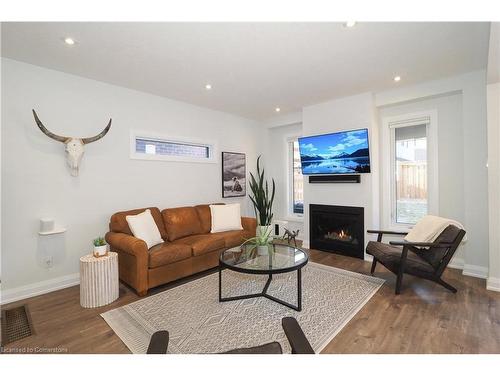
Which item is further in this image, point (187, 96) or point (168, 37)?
point (187, 96)

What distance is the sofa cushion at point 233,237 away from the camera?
374cm

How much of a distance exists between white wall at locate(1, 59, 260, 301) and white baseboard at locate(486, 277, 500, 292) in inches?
179

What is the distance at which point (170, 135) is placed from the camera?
4156 mm

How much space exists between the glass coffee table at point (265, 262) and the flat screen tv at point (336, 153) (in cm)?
194

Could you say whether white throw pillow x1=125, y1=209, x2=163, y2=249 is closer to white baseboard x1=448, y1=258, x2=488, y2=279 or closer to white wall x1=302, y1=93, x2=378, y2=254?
white wall x1=302, y1=93, x2=378, y2=254

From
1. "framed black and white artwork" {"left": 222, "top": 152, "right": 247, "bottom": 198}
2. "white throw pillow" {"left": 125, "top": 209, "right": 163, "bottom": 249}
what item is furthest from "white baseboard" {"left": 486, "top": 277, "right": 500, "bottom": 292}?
"white throw pillow" {"left": 125, "top": 209, "right": 163, "bottom": 249}

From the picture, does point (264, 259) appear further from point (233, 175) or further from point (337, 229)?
point (233, 175)

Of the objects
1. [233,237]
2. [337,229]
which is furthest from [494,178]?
[233,237]

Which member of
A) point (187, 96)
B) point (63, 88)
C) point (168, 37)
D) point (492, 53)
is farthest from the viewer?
point (187, 96)

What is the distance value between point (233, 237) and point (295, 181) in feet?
8.24

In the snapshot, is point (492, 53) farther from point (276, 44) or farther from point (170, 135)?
point (170, 135)

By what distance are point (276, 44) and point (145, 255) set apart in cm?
280
